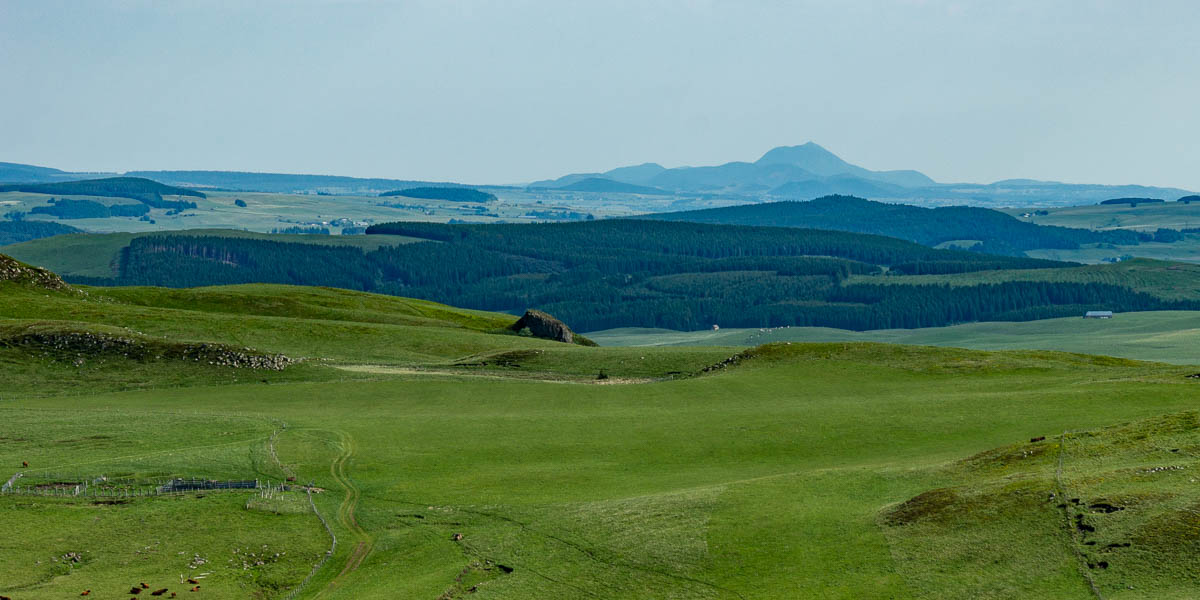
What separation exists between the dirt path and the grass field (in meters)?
0.17

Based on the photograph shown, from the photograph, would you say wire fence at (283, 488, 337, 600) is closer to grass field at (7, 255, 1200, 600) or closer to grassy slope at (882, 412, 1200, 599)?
grass field at (7, 255, 1200, 600)

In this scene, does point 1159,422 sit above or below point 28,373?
above

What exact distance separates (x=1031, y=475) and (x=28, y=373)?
67.0 meters

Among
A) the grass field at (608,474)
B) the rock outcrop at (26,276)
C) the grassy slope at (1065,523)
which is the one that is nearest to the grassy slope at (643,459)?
the grass field at (608,474)

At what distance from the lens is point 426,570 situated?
34.4 m

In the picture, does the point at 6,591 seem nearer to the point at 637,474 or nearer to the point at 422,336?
the point at 637,474

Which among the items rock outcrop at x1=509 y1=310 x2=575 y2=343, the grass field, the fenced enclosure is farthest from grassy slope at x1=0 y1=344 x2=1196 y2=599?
rock outcrop at x1=509 y1=310 x2=575 y2=343

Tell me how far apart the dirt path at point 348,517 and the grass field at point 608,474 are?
173mm

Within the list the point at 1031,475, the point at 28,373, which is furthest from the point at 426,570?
the point at 28,373

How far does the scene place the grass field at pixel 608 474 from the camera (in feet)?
98.8

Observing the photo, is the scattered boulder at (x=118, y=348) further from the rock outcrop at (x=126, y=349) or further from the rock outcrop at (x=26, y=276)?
the rock outcrop at (x=26, y=276)

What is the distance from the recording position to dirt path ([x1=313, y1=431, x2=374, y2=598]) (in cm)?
3512

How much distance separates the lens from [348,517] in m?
40.5

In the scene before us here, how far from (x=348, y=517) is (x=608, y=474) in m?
11.2
